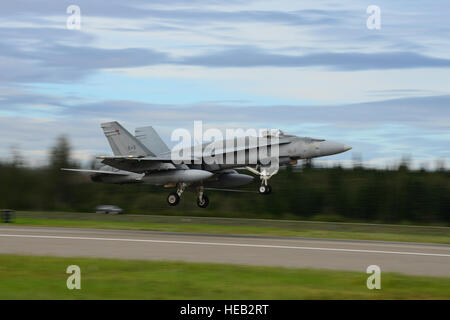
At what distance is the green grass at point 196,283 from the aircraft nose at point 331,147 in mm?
15204

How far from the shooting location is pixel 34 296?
12703mm

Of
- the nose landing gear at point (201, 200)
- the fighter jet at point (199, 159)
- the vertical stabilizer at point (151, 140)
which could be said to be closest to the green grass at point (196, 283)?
the fighter jet at point (199, 159)

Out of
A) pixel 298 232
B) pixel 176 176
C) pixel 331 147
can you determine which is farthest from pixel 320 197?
pixel 331 147

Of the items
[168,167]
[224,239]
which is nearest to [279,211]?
[168,167]

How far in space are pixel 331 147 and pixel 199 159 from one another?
7.19 metres

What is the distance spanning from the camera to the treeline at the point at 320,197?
224ft

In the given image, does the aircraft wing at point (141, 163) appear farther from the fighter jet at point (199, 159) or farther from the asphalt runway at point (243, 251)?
the asphalt runway at point (243, 251)

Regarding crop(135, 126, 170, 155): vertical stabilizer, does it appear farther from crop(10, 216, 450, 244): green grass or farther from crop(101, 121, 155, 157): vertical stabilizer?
crop(10, 216, 450, 244): green grass

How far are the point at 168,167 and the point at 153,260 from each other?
16.5m

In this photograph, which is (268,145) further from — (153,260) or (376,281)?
(376,281)

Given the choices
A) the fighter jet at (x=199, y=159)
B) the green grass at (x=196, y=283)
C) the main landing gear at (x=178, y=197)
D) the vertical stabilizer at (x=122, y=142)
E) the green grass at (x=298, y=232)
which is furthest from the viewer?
the vertical stabilizer at (x=122, y=142)

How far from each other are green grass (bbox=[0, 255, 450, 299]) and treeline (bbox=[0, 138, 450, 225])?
4662 centimetres

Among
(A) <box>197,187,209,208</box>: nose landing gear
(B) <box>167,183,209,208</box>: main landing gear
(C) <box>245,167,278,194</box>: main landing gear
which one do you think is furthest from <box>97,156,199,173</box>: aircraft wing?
(C) <box>245,167,278,194</box>: main landing gear

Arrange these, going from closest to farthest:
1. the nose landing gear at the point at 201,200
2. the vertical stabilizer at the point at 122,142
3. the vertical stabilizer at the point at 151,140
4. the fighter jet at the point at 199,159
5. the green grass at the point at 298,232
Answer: the green grass at the point at 298,232
the fighter jet at the point at 199,159
the nose landing gear at the point at 201,200
the vertical stabilizer at the point at 122,142
the vertical stabilizer at the point at 151,140
